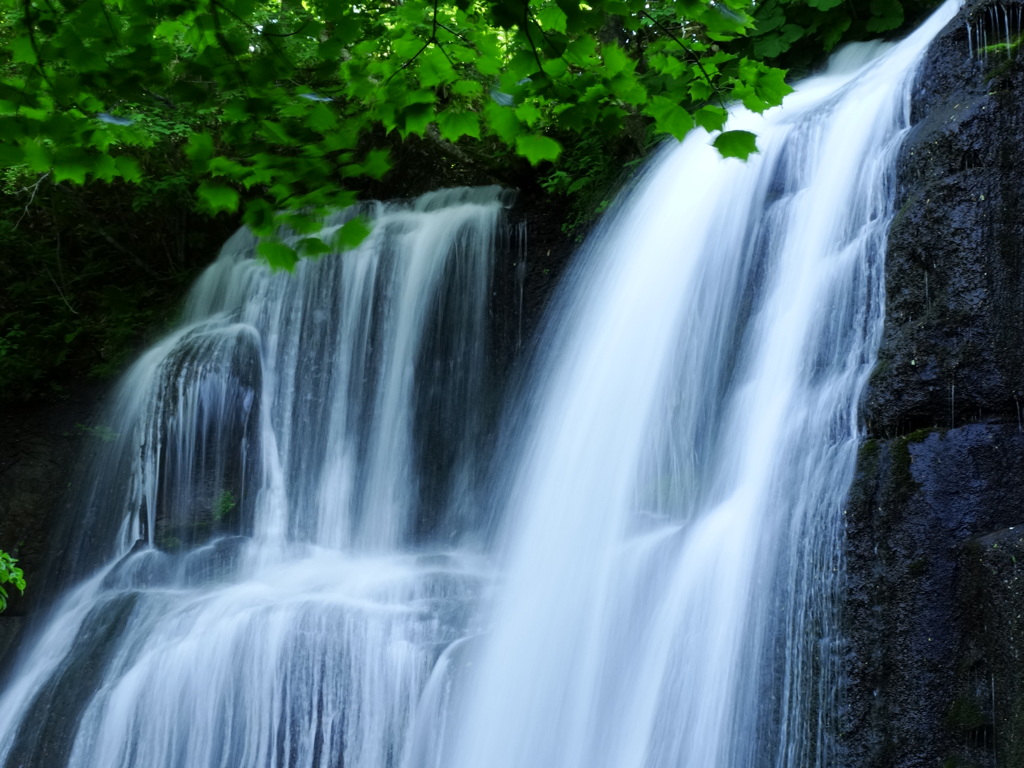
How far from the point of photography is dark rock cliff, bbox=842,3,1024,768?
430 centimetres

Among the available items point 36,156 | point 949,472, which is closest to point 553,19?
point 36,156

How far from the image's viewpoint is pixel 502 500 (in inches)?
317

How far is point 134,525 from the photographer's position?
970cm

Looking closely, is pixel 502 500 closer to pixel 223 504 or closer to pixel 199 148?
pixel 223 504

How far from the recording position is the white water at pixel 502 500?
5.22 metres

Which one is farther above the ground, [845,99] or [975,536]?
[845,99]

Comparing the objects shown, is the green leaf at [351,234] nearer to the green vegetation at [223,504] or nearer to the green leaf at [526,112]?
the green leaf at [526,112]

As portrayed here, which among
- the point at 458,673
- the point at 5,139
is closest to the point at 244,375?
the point at 458,673

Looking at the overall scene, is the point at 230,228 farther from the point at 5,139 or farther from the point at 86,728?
the point at 5,139

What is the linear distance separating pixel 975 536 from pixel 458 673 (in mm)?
3215

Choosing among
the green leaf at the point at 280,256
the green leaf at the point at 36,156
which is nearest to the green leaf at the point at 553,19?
the green leaf at the point at 280,256

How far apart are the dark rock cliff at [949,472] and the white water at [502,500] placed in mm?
192

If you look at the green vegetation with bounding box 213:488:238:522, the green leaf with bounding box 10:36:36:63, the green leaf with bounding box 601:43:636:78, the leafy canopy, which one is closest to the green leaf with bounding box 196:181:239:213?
the leafy canopy

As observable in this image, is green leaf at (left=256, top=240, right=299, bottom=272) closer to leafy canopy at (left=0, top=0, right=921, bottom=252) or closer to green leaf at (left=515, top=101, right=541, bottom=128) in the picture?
leafy canopy at (left=0, top=0, right=921, bottom=252)
